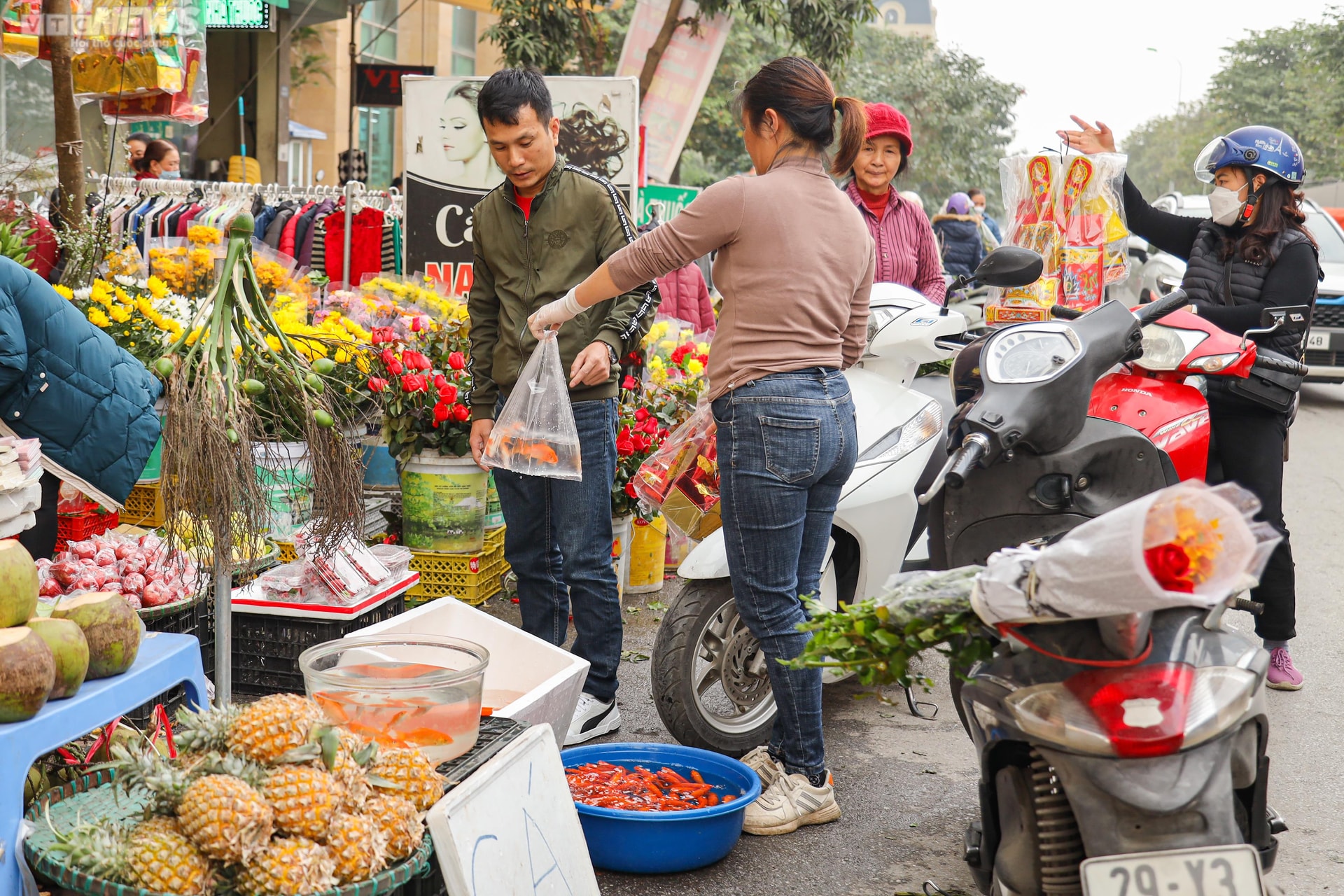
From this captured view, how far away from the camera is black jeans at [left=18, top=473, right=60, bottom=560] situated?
434 cm

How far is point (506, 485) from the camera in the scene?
4.20 m

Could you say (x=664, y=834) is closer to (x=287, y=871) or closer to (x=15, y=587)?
(x=287, y=871)

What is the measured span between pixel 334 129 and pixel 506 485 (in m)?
20.9

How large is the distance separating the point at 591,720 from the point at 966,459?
1.98 m

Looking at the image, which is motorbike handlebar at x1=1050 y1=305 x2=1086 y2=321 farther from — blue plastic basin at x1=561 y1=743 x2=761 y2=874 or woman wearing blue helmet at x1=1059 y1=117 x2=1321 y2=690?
blue plastic basin at x1=561 y1=743 x2=761 y2=874

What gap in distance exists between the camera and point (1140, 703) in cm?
217

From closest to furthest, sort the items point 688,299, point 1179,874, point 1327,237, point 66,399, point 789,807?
point 1179,874, point 789,807, point 66,399, point 688,299, point 1327,237

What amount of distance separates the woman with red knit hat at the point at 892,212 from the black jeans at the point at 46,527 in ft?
12.0

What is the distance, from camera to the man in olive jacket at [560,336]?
155 inches

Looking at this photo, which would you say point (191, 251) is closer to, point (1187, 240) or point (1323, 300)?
point (1187, 240)

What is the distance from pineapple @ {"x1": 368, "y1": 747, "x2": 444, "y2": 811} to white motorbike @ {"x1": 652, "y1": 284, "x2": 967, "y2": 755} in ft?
4.91

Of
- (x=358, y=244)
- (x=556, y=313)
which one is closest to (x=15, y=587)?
(x=556, y=313)

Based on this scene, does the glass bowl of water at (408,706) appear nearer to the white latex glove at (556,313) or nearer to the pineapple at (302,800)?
the pineapple at (302,800)

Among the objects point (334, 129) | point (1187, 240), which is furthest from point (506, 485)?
point (334, 129)
